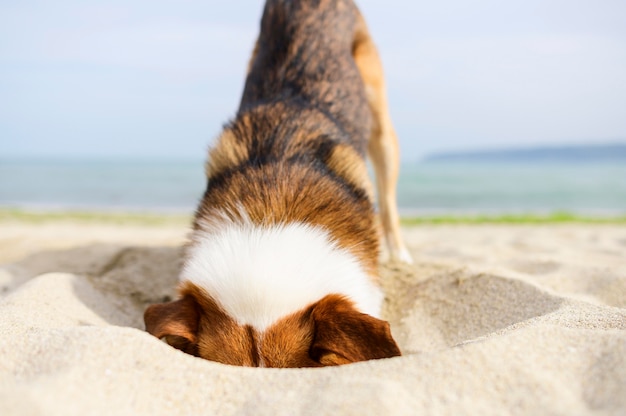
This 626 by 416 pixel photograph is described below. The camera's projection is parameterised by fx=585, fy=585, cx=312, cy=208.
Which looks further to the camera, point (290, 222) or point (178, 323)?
point (290, 222)

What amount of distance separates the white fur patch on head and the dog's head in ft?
0.15

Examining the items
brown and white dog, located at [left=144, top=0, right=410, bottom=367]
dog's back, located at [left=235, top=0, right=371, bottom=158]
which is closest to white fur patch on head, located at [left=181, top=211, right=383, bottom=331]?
brown and white dog, located at [left=144, top=0, right=410, bottom=367]

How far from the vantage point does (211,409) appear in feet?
5.99

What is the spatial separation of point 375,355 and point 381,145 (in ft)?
11.3

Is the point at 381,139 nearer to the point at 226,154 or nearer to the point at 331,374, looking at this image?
the point at 226,154

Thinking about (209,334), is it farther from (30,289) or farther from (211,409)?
(30,289)

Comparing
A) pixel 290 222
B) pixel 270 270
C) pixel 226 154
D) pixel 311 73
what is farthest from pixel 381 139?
pixel 270 270

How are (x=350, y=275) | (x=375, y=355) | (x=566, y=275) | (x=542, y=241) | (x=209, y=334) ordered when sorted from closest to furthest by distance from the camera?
1. (x=375, y=355)
2. (x=209, y=334)
3. (x=350, y=275)
4. (x=566, y=275)
5. (x=542, y=241)

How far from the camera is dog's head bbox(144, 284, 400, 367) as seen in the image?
220cm

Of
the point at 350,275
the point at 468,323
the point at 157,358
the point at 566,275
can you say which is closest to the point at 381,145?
the point at 566,275

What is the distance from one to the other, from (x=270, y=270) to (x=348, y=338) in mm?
407

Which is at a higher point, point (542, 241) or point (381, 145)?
point (381, 145)

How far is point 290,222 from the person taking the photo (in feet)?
8.87

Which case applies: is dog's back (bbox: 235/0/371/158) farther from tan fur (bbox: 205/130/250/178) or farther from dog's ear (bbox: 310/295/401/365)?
dog's ear (bbox: 310/295/401/365)
